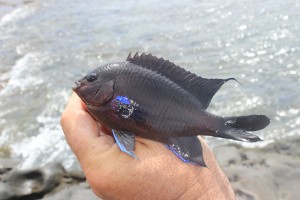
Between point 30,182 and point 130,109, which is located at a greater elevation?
point 130,109

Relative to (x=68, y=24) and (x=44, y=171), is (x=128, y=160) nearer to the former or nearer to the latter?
(x=44, y=171)

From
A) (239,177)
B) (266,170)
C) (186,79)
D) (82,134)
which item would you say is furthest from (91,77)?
(266,170)

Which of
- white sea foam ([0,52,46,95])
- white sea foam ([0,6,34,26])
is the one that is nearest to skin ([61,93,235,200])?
white sea foam ([0,52,46,95])

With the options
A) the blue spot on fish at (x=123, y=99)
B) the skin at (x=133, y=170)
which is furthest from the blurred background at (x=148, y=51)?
the blue spot on fish at (x=123, y=99)

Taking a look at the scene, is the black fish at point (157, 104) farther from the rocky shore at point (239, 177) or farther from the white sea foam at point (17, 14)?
the white sea foam at point (17, 14)

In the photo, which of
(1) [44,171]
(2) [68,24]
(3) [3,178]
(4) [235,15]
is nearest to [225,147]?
(1) [44,171]

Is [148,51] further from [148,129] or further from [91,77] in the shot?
[148,129]
